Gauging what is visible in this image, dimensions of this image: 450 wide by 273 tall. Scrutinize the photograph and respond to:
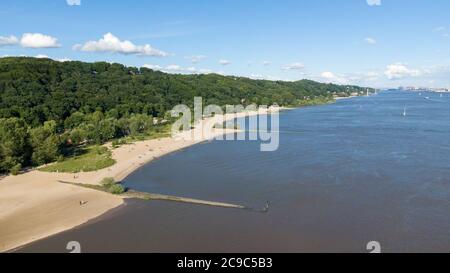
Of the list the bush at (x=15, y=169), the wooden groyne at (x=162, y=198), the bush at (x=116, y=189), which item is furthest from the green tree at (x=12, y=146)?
the bush at (x=116, y=189)

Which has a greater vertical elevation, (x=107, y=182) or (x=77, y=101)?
(x=77, y=101)

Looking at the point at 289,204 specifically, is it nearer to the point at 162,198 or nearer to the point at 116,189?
the point at 162,198

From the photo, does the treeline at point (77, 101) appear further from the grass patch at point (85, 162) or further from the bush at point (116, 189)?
the bush at point (116, 189)

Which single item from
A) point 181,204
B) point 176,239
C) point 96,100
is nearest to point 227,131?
point 96,100

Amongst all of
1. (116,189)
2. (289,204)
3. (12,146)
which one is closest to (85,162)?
(12,146)

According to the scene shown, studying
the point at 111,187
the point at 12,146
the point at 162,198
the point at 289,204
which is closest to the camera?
the point at 289,204

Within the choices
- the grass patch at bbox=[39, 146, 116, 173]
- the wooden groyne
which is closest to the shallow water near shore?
the wooden groyne

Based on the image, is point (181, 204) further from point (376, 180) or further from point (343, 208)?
point (376, 180)
